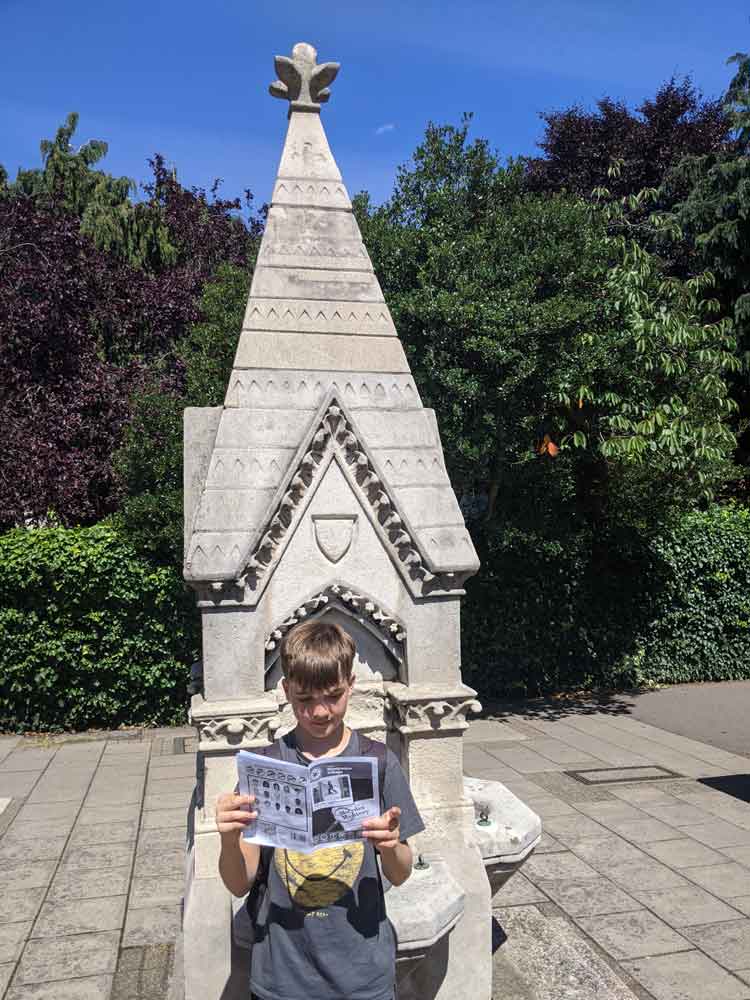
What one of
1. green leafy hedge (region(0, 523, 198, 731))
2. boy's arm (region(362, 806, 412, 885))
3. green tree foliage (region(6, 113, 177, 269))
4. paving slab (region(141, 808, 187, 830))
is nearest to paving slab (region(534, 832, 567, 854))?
paving slab (region(141, 808, 187, 830))

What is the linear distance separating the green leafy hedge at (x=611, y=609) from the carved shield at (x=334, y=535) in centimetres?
717

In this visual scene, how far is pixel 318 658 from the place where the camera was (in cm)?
243

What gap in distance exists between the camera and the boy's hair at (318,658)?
2424 millimetres

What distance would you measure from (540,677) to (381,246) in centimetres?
628

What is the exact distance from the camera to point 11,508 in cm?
1196

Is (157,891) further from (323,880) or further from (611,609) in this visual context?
(611,609)

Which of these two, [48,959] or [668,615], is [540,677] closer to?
[668,615]

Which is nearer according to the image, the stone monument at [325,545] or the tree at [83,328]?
the stone monument at [325,545]

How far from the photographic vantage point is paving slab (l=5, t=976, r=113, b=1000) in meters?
4.29

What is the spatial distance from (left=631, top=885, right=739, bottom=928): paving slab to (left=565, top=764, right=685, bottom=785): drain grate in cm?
265

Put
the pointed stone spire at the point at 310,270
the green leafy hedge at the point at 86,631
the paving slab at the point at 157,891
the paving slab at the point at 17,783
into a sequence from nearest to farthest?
the pointed stone spire at the point at 310,270 → the paving slab at the point at 157,891 → the paving slab at the point at 17,783 → the green leafy hedge at the point at 86,631

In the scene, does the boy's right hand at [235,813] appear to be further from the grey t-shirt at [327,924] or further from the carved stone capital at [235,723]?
the carved stone capital at [235,723]

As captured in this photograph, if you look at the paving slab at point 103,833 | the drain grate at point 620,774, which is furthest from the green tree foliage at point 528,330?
the paving slab at point 103,833

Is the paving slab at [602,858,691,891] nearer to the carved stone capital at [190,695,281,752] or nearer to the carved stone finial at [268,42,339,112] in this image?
the carved stone capital at [190,695,281,752]
